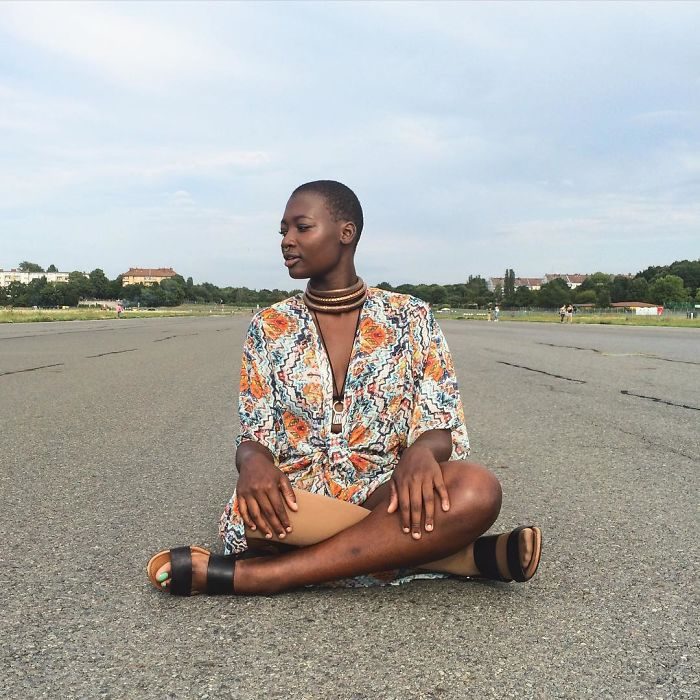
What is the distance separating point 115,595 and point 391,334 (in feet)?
4.21

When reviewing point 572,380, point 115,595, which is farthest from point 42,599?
point 572,380

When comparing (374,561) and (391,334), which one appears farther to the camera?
(391,334)

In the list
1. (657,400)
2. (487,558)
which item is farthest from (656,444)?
(487,558)

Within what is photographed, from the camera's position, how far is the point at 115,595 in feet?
8.70

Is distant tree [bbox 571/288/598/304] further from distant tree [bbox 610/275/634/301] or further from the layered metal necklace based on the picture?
the layered metal necklace

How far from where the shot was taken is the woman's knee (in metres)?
2.41

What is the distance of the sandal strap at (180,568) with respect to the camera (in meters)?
2.55

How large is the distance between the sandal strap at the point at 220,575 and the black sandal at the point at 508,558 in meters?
0.82

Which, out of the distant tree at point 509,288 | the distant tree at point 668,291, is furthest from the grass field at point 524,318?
the distant tree at point 509,288

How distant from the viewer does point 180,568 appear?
2557 millimetres

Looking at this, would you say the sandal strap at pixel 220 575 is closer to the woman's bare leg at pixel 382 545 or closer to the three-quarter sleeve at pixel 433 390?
the woman's bare leg at pixel 382 545

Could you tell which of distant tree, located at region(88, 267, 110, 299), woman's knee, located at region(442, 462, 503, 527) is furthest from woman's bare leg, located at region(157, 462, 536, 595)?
distant tree, located at region(88, 267, 110, 299)

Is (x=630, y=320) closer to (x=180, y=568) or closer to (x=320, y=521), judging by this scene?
(x=320, y=521)

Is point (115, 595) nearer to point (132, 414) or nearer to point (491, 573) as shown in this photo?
point (491, 573)
